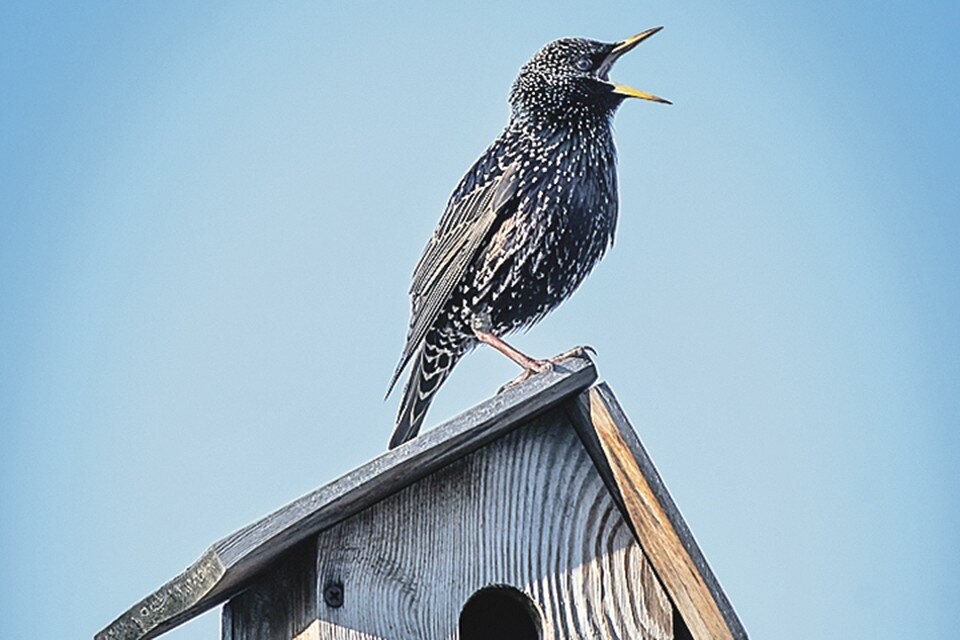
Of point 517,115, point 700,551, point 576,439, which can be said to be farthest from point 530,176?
point 700,551

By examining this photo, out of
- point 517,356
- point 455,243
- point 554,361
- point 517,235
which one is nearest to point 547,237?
point 517,235

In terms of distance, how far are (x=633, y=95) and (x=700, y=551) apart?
5.86ft

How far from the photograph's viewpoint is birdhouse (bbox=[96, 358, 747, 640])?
105 inches

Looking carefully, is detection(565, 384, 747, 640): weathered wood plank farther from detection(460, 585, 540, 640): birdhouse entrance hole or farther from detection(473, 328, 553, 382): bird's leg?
detection(460, 585, 540, 640): birdhouse entrance hole

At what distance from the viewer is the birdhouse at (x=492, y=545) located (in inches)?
105

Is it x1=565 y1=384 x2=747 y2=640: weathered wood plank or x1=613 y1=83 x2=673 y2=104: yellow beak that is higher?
x1=613 y1=83 x2=673 y2=104: yellow beak

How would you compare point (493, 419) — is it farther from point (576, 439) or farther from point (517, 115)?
point (517, 115)

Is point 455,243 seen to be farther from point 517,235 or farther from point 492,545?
point 492,545

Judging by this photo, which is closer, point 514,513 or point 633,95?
point 514,513

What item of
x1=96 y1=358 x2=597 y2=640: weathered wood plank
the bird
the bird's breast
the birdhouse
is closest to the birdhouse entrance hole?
the birdhouse

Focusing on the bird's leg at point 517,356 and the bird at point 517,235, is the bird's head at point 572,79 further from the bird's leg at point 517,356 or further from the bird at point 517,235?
the bird's leg at point 517,356

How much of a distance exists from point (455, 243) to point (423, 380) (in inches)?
16.3

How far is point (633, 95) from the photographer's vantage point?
4316 millimetres

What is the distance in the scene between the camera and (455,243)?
408cm
